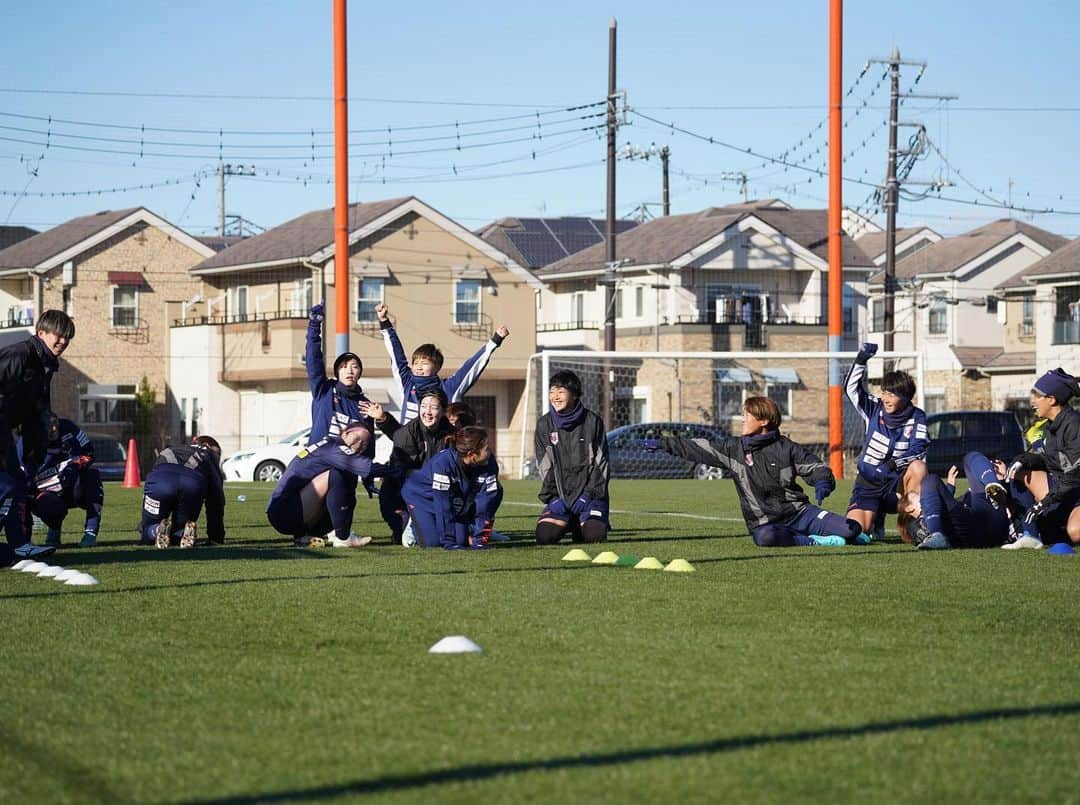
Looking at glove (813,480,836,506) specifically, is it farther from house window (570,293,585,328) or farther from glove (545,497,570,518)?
house window (570,293,585,328)

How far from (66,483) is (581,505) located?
4674 mm

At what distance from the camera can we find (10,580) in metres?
10.5

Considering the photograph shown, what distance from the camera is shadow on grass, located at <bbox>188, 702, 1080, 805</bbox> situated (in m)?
4.55

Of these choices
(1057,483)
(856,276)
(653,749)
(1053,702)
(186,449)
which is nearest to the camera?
(653,749)

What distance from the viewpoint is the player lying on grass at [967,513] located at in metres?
12.8

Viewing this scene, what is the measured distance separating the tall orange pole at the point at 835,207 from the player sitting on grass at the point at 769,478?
550 inches

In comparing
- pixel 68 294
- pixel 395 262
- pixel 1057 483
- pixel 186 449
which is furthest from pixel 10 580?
pixel 68 294

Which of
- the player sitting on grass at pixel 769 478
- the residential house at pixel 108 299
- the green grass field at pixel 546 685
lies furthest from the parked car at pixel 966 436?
the residential house at pixel 108 299

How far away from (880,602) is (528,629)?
7.41 ft

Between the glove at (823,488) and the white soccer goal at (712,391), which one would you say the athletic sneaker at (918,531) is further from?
the white soccer goal at (712,391)

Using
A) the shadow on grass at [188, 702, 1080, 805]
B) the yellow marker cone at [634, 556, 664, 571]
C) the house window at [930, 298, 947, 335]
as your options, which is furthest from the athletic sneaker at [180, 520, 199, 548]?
the house window at [930, 298, 947, 335]

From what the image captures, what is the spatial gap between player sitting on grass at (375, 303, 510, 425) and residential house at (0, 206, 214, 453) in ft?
132

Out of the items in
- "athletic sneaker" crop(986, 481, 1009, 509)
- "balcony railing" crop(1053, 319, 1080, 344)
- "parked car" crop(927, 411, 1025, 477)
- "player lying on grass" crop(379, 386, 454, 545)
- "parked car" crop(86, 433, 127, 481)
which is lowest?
"parked car" crop(86, 433, 127, 481)

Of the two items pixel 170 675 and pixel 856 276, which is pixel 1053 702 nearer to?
pixel 170 675
